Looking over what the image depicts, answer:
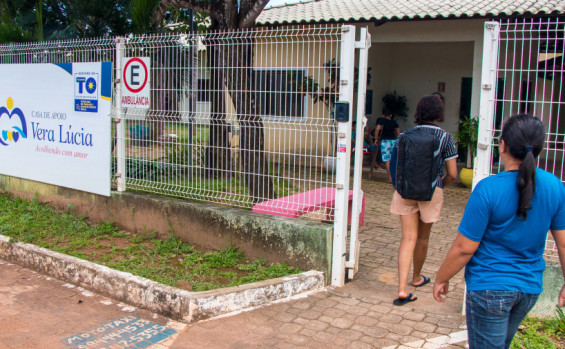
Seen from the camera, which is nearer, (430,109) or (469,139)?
(430,109)

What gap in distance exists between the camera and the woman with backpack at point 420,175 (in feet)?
14.4

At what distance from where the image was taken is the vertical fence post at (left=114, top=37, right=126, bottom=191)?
644 cm

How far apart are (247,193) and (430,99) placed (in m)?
2.19

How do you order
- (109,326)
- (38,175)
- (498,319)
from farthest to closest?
(38,175)
(109,326)
(498,319)

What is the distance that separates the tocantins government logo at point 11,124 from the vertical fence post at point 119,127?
206 cm

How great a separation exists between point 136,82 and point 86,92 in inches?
35.7

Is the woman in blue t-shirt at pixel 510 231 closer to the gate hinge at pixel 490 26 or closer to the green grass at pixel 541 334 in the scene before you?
the green grass at pixel 541 334

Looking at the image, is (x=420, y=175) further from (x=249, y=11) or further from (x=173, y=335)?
(x=249, y=11)

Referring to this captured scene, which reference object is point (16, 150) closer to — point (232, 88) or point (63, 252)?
point (63, 252)

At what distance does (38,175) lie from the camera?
760cm

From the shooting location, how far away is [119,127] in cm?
657

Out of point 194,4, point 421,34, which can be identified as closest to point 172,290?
point 194,4

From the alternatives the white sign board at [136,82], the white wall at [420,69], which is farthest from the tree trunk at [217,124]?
the white wall at [420,69]

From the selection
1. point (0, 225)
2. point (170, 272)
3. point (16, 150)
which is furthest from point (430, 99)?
point (16, 150)
